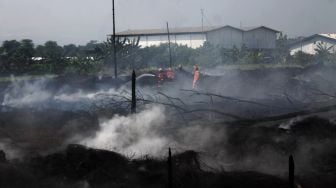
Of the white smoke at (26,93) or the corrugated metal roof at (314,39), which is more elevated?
the corrugated metal roof at (314,39)

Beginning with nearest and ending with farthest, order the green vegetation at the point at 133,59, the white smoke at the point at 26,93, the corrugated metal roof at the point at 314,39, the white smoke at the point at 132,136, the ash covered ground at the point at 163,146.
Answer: the ash covered ground at the point at 163,146 → the white smoke at the point at 132,136 → the white smoke at the point at 26,93 → the green vegetation at the point at 133,59 → the corrugated metal roof at the point at 314,39

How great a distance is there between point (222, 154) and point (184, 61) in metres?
29.8

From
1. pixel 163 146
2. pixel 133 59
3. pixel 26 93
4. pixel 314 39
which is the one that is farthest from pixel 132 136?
pixel 314 39

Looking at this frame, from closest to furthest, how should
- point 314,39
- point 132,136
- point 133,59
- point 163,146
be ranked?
point 163,146 < point 132,136 < point 133,59 < point 314,39

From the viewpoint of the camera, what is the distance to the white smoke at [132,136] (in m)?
11.2

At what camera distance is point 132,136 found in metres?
11.9

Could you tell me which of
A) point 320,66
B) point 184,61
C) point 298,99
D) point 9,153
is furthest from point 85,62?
point 9,153

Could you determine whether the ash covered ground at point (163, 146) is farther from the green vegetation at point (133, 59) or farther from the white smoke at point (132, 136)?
the green vegetation at point (133, 59)

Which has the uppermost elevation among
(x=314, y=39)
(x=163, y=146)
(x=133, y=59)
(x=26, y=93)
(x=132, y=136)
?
(x=314, y=39)

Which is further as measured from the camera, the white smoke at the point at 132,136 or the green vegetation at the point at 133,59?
the green vegetation at the point at 133,59

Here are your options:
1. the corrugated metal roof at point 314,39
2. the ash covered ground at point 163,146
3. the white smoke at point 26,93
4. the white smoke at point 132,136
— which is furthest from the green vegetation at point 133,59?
the white smoke at point 132,136

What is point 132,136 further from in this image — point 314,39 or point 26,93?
point 314,39

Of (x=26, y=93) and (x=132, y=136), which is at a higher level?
(x=26, y=93)

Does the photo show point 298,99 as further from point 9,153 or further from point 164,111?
point 9,153
